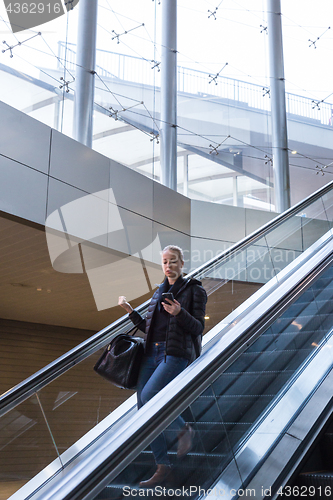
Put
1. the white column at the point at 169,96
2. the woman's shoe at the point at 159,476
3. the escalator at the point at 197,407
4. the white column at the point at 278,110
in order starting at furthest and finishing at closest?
the white column at the point at 278,110 < the white column at the point at 169,96 < the woman's shoe at the point at 159,476 < the escalator at the point at 197,407

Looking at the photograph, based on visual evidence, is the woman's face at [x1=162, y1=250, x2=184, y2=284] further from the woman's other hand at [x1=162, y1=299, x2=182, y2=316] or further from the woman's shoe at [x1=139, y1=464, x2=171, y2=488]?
the woman's shoe at [x1=139, y1=464, x2=171, y2=488]

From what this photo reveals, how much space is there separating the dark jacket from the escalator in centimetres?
18

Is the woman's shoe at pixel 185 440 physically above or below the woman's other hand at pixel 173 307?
below

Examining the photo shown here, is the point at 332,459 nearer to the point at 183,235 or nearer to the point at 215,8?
the point at 183,235

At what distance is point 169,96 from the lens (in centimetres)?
1174

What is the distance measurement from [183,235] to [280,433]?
7.48 metres

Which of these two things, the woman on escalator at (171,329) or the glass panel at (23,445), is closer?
the woman on escalator at (171,329)

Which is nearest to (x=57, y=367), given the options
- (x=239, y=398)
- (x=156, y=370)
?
(x=156, y=370)

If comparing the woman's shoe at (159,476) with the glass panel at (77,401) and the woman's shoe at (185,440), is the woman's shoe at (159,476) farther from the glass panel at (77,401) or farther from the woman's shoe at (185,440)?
the glass panel at (77,401)

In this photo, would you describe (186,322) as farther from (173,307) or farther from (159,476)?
(159,476)

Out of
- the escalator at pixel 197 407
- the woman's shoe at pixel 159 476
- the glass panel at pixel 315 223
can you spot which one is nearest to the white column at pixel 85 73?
the glass panel at pixel 315 223

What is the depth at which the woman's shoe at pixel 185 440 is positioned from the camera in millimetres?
2334

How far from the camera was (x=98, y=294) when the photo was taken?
32.6ft

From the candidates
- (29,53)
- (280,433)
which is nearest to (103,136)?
(29,53)
